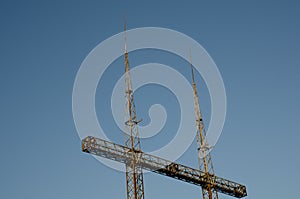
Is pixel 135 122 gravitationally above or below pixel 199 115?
below

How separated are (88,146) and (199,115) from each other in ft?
82.8

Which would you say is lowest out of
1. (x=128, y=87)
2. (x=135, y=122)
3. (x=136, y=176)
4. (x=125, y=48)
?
(x=136, y=176)

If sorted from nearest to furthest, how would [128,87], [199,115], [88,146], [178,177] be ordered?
1. [88,146]
2. [128,87]
3. [178,177]
4. [199,115]

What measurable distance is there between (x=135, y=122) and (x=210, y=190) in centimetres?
2086

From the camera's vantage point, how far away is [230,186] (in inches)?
3401

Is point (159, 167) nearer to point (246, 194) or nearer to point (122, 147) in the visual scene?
point (122, 147)

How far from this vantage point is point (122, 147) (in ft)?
225

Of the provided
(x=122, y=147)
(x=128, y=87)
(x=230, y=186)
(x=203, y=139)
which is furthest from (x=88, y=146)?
(x=230, y=186)

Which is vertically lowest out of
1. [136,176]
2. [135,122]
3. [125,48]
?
[136,176]

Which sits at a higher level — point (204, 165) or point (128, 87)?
point (128, 87)

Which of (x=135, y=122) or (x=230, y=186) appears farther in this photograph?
(x=230, y=186)

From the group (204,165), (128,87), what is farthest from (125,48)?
(204,165)

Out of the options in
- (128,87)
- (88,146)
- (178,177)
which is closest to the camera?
(88,146)

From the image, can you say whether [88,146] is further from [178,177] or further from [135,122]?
[178,177]
